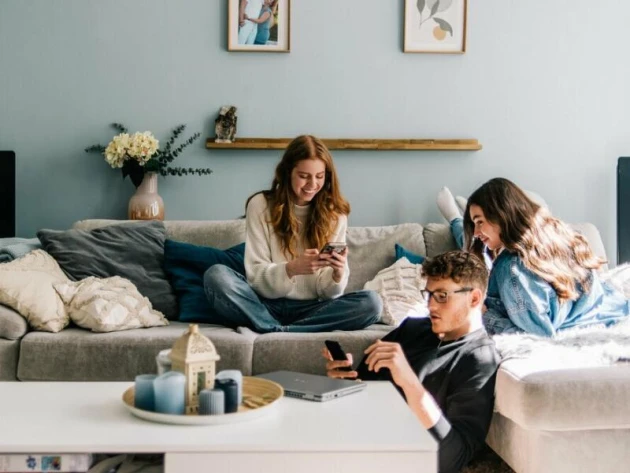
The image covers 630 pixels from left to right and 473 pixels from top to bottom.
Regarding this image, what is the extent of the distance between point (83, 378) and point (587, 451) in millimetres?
1569

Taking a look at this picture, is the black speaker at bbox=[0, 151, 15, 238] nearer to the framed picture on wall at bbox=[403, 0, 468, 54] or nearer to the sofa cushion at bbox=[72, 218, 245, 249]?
the sofa cushion at bbox=[72, 218, 245, 249]

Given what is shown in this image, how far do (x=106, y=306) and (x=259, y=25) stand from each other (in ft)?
5.58

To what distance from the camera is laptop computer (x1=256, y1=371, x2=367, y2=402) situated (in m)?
1.72

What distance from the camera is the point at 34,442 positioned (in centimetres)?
139

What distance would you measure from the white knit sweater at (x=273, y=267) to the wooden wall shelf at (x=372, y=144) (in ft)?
2.54

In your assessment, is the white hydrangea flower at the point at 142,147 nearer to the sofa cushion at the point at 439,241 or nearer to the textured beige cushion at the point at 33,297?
the textured beige cushion at the point at 33,297

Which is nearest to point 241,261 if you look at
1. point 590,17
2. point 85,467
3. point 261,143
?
point 261,143

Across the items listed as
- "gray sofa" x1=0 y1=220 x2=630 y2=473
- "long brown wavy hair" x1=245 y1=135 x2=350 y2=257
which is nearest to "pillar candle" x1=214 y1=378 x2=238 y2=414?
"gray sofa" x1=0 y1=220 x2=630 y2=473

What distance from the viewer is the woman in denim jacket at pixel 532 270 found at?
243 centimetres

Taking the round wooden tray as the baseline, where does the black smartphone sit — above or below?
above

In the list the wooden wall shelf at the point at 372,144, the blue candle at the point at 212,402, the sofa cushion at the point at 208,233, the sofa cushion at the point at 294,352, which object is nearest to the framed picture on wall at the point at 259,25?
the wooden wall shelf at the point at 372,144

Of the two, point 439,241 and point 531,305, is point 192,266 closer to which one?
point 439,241

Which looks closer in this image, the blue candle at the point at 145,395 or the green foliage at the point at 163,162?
the blue candle at the point at 145,395

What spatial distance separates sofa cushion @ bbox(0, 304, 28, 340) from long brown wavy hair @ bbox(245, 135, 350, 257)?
952mm
